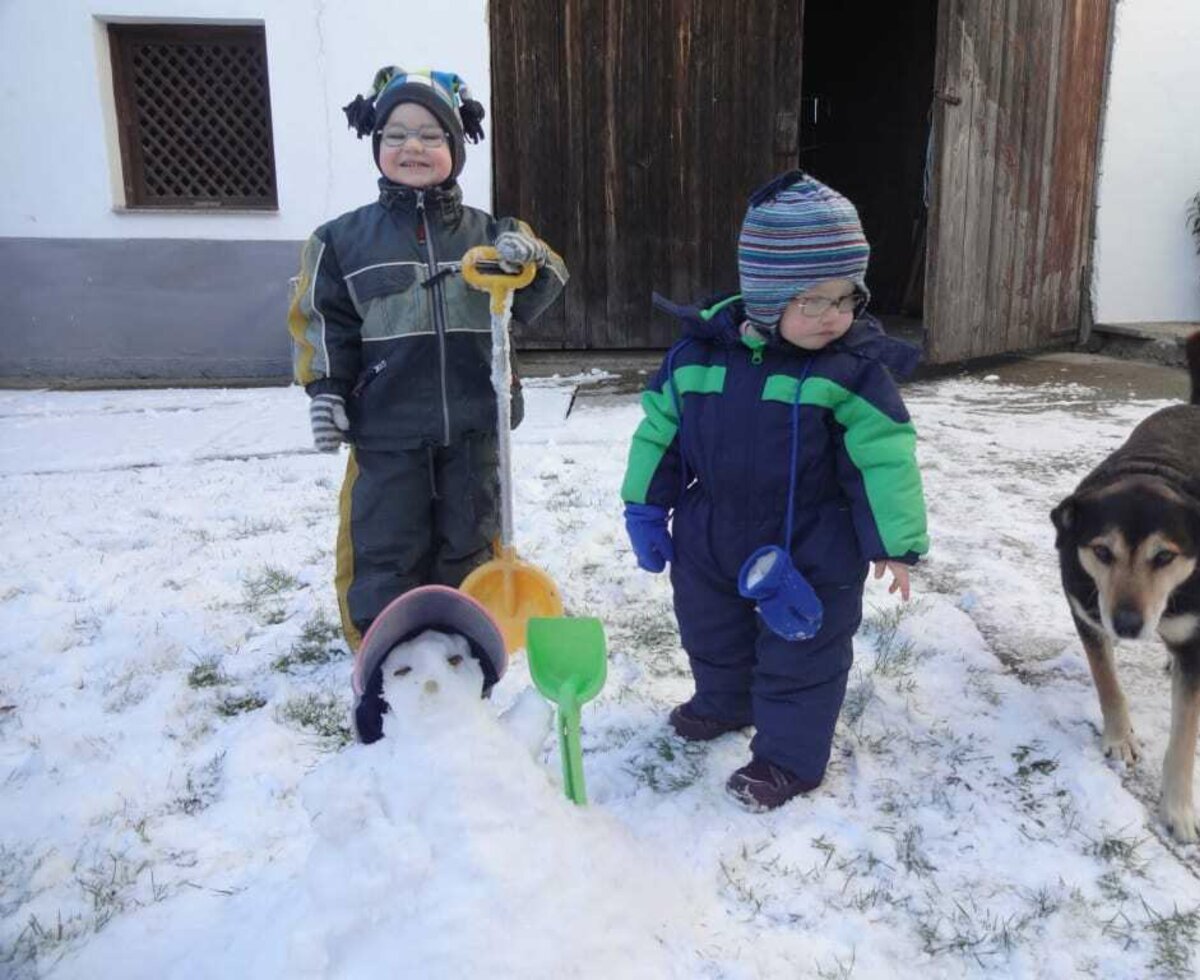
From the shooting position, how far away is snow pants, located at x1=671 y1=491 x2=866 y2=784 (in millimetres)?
2014

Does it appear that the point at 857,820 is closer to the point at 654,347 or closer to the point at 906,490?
the point at 906,490

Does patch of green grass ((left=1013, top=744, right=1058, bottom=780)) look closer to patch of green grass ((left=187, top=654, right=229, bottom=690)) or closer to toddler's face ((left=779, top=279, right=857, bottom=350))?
toddler's face ((left=779, top=279, right=857, bottom=350))

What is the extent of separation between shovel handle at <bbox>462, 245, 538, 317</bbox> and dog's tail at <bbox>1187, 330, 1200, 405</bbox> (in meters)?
1.90

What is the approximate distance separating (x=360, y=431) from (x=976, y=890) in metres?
1.70

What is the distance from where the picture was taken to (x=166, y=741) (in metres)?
2.26

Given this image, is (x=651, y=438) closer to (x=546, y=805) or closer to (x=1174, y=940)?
(x=546, y=805)

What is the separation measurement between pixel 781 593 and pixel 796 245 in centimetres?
68

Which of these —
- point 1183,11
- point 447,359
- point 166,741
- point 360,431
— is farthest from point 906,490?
point 1183,11

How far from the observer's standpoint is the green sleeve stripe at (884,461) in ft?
6.01

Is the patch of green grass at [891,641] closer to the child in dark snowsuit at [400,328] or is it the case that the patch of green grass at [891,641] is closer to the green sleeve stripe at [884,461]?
the green sleeve stripe at [884,461]

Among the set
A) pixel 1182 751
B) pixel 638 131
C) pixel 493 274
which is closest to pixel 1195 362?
pixel 1182 751

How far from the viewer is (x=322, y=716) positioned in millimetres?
2355

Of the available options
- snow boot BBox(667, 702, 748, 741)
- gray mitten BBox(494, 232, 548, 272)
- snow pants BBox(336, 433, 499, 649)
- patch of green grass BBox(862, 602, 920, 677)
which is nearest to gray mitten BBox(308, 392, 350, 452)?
snow pants BBox(336, 433, 499, 649)

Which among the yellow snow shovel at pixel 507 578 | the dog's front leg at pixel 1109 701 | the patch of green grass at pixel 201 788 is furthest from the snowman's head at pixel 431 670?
the dog's front leg at pixel 1109 701
